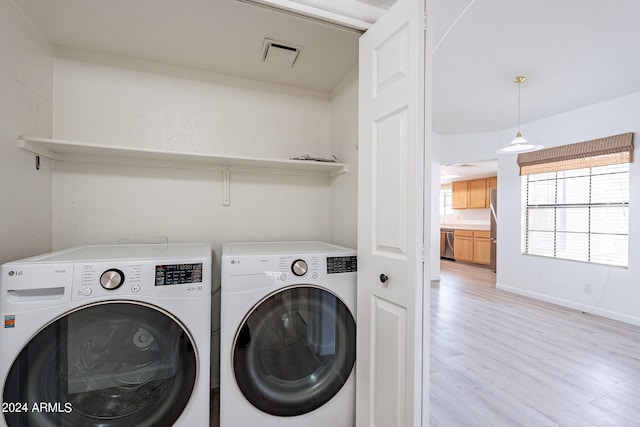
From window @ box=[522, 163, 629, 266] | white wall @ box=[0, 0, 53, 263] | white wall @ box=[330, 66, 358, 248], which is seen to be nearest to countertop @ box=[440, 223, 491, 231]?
window @ box=[522, 163, 629, 266]

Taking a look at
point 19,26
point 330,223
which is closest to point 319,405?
point 330,223

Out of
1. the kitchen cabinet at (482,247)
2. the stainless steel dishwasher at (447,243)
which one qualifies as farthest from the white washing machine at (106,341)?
the stainless steel dishwasher at (447,243)

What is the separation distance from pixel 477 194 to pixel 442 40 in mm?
5757

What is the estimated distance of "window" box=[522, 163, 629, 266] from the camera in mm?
3400

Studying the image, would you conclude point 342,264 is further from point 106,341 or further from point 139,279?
point 106,341

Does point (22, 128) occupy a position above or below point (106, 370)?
above

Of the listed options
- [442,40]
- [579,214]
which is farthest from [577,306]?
[442,40]

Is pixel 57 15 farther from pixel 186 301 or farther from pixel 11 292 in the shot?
pixel 186 301

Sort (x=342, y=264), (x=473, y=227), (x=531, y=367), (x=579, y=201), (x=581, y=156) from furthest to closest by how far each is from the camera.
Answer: (x=473, y=227), (x=579, y=201), (x=581, y=156), (x=531, y=367), (x=342, y=264)

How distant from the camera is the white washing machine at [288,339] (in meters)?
1.24

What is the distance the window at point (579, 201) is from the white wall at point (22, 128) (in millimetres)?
5143

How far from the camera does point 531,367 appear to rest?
2264mm

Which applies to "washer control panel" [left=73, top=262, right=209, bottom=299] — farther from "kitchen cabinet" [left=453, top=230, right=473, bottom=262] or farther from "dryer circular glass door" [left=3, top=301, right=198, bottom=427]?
"kitchen cabinet" [left=453, top=230, right=473, bottom=262]

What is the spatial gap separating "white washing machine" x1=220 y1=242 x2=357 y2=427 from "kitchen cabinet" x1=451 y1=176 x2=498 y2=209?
259 inches
